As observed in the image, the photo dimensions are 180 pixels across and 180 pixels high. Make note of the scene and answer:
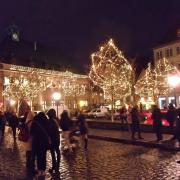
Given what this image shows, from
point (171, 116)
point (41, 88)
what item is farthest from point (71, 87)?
point (171, 116)

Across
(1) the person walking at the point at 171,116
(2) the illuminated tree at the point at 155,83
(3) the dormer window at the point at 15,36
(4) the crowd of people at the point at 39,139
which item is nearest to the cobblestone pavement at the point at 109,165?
(4) the crowd of people at the point at 39,139

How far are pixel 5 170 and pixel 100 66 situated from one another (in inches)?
1048

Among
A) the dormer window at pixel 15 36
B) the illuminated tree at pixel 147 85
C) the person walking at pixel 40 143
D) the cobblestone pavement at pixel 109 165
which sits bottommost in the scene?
the cobblestone pavement at pixel 109 165

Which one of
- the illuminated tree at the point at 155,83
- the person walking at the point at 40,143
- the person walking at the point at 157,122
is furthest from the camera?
the illuminated tree at the point at 155,83

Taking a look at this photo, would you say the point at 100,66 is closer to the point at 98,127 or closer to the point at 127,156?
the point at 98,127

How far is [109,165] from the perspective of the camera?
36.5 feet

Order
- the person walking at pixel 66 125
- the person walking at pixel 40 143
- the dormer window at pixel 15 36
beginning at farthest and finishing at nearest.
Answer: the dormer window at pixel 15 36 → the person walking at pixel 66 125 → the person walking at pixel 40 143

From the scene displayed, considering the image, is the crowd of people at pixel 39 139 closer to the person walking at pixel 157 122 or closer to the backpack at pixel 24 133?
the backpack at pixel 24 133

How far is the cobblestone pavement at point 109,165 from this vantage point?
9.52m

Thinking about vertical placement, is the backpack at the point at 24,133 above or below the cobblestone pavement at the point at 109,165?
above

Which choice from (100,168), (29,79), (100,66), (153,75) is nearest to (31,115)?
(100,168)

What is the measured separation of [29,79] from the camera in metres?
62.6

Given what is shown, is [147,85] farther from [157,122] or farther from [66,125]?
[66,125]

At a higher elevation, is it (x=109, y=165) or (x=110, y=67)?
(x=110, y=67)
